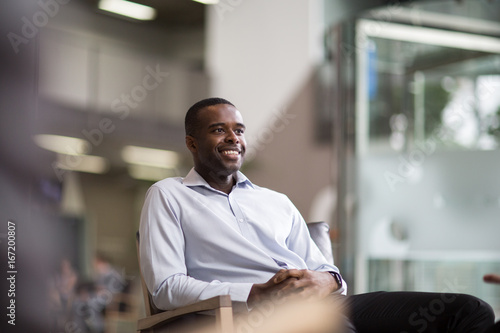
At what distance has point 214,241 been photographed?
1.66m

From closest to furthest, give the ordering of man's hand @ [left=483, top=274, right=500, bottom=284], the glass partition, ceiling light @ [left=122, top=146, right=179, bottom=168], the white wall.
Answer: man's hand @ [left=483, top=274, right=500, bottom=284], the glass partition, ceiling light @ [left=122, top=146, right=179, bottom=168], the white wall

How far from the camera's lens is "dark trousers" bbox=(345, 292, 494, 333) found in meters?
1.55

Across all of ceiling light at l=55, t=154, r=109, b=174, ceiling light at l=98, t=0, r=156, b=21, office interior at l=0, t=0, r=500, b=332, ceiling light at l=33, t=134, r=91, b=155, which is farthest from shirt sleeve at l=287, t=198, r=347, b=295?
ceiling light at l=98, t=0, r=156, b=21

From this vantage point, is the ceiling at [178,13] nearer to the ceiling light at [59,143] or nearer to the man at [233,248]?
the ceiling light at [59,143]

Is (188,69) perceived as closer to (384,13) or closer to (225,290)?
(384,13)

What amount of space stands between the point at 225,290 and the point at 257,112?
555 centimetres

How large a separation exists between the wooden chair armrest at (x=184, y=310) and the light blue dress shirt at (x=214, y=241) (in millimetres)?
37

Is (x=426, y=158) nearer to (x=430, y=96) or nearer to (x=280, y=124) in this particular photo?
(x=430, y=96)

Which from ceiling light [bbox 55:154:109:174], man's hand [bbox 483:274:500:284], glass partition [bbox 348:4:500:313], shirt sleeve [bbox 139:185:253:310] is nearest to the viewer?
shirt sleeve [bbox 139:185:253:310]

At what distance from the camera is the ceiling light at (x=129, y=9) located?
6.72m

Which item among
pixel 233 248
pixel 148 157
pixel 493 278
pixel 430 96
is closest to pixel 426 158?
pixel 430 96

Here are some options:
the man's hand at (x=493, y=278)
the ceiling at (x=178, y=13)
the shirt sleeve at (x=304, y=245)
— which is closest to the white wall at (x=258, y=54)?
the ceiling at (x=178, y=13)

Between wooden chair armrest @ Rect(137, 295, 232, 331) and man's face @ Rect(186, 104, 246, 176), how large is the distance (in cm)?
45

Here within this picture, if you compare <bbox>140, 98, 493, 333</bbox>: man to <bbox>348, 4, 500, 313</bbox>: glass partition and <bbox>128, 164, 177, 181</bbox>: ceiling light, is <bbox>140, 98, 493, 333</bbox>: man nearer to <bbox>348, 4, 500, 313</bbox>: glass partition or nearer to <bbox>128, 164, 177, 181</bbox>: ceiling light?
<bbox>348, 4, 500, 313</bbox>: glass partition
